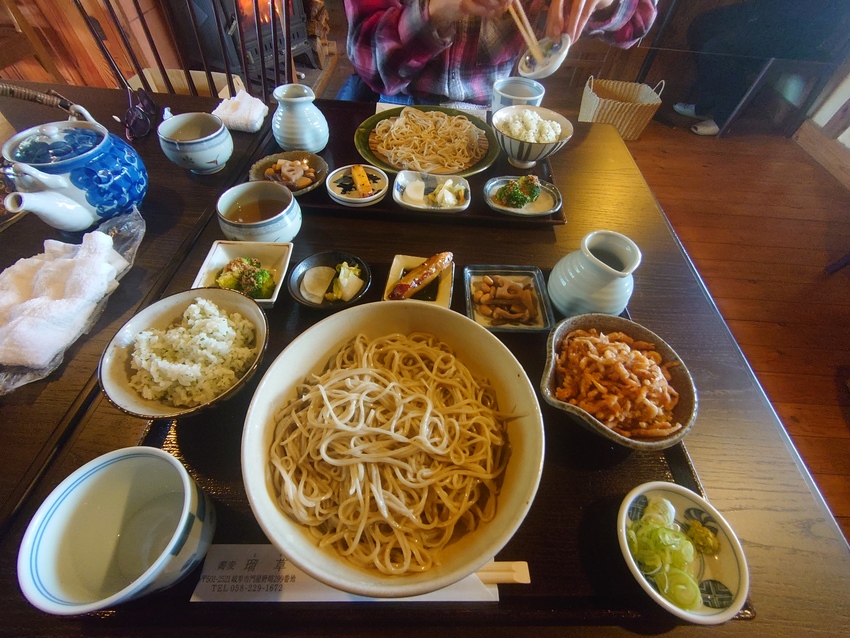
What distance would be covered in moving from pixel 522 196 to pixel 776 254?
3.54 metres

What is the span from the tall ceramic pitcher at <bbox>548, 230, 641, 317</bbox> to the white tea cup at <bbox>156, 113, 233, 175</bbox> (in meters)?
1.87

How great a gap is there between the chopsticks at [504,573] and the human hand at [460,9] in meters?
3.06

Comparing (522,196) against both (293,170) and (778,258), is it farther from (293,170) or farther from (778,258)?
(778,258)

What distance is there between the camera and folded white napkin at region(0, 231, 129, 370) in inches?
49.9

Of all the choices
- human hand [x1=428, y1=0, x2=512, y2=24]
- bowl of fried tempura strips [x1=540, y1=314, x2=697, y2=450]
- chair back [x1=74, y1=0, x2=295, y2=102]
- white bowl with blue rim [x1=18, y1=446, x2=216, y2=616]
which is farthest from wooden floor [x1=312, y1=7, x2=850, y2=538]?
white bowl with blue rim [x1=18, y1=446, x2=216, y2=616]

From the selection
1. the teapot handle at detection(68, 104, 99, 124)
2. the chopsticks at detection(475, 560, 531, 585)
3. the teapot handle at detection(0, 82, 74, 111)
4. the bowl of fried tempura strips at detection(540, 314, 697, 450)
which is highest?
the teapot handle at detection(0, 82, 74, 111)

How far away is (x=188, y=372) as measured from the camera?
1145mm

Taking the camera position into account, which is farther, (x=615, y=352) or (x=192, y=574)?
(x=615, y=352)

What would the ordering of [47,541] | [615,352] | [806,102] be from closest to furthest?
[47,541] < [615,352] < [806,102]

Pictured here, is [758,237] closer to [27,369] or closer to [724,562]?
[724,562]

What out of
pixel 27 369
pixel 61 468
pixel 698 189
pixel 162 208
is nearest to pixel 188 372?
pixel 61 468

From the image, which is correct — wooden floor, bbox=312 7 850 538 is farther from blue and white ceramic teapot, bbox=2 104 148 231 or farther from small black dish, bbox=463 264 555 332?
blue and white ceramic teapot, bbox=2 104 148 231

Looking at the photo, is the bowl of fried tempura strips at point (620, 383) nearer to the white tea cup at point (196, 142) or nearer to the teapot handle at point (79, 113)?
the white tea cup at point (196, 142)

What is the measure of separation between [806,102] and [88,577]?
8.05m
